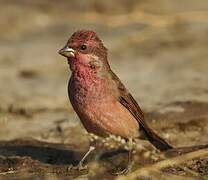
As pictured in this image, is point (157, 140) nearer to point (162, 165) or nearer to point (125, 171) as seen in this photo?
point (125, 171)

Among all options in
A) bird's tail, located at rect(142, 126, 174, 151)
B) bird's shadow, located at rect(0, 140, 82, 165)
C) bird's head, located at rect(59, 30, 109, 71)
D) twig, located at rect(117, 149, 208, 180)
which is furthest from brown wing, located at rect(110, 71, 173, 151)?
twig, located at rect(117, 149, 208, 180)

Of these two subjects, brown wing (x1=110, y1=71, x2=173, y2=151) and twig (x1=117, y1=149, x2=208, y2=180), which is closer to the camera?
twig (x1=117, y1=149, x2=208, y2=180)

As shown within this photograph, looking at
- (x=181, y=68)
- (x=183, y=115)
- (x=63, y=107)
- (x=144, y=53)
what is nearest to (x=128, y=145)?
(x=183, y=115)

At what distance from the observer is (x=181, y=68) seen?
11.3 metres

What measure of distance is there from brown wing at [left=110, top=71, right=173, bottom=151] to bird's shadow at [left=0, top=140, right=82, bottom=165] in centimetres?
72

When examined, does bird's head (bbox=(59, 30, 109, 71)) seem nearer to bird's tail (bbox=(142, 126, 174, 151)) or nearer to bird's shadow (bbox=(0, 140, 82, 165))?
Result: bird's tail (bbox=(142, 126, 174, 151))

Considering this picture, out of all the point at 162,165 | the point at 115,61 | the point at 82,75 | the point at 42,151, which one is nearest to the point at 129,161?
the point at 82,75

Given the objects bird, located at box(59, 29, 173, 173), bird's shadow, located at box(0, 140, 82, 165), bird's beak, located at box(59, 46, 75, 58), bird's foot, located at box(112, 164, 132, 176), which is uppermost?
bird's beak, located at box(59, 46, 75, 58)

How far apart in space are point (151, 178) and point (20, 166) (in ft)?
4.51

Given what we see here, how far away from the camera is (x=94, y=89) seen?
23.9 feet

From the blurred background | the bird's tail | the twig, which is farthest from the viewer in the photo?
the blurred background

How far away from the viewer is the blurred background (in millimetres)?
9125

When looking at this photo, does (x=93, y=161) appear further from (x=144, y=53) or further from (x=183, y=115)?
(x=144, y=53)

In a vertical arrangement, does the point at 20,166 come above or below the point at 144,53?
below
